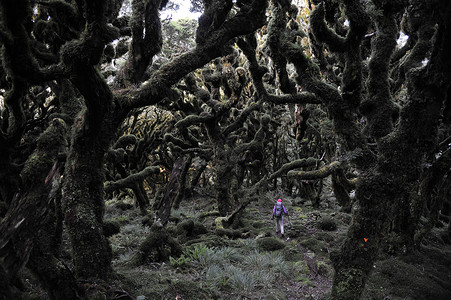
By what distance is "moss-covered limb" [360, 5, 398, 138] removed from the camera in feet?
16.2

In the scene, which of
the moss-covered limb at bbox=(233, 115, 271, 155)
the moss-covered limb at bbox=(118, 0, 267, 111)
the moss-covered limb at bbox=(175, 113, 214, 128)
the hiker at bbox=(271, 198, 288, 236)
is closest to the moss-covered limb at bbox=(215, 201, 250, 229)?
the hiker at bbox=(271, 198, 288, 236)

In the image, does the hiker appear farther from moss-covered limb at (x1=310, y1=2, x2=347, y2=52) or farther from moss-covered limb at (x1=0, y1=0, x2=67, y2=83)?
moss-covered limb at (x1=0, y1=0, x2=67, y2=83)

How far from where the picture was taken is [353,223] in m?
4.19

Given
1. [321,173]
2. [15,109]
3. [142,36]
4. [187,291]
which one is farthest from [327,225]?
[15,109]

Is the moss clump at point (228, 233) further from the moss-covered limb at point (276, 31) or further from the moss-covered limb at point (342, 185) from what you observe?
the moss-covered limb at point (276, 31)

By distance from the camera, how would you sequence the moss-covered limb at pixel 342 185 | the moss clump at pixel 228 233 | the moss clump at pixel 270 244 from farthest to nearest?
the moss clump at pixel 228 233
the moss clump at pixel 270 244
the moss-covered limb at pixel 342 185

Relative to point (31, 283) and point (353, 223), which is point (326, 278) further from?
point (31, 283)

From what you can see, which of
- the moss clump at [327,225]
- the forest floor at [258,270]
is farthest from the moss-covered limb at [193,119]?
the moss clump at [327,225]

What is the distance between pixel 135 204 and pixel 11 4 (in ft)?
46.6

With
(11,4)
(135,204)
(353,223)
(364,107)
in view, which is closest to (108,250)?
(11,4)

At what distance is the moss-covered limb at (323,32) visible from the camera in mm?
5184

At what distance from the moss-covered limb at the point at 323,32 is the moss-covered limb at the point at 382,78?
2.08 feet

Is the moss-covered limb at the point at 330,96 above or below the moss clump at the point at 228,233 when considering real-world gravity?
above

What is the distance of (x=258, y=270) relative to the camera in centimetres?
620
